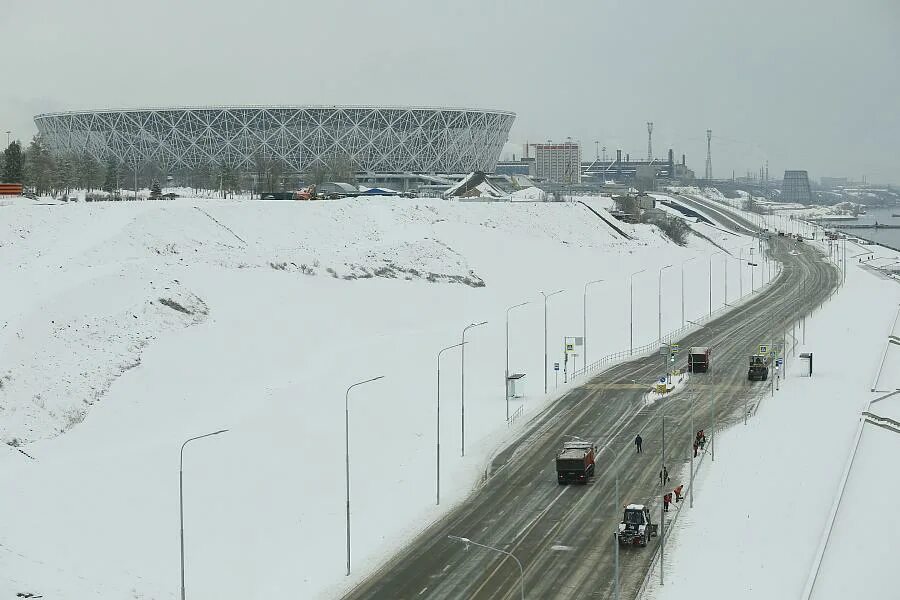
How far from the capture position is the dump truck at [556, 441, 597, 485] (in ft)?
177

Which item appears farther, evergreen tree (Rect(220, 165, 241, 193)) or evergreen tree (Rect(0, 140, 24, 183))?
evergreen tree (Rect(220, 165, 241, 193))

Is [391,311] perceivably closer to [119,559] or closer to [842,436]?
[842,436]

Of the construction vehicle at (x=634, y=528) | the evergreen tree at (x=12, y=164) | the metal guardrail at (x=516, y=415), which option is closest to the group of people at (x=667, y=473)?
the construction vehicle at (x=634, y=528)

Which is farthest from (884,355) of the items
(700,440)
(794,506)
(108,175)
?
(108,175)

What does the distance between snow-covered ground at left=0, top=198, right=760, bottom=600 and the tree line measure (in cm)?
3049

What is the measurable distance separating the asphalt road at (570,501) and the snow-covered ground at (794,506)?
171 cm

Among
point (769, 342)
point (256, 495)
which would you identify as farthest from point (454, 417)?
point (769, 342)

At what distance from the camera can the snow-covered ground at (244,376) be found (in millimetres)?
46406

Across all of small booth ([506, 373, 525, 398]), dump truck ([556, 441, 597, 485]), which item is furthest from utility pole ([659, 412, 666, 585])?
small booth ([506, 373, 525, 398])

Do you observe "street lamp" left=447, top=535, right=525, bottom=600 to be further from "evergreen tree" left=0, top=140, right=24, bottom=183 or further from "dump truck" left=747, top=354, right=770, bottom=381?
"evergreen tree" left=0, top=140, right=24, bottom=183

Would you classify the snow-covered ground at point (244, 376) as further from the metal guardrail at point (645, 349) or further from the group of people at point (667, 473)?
the group of people at point (667, 473)

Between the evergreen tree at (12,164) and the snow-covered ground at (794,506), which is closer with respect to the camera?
the snow-covered ground at (794,506)

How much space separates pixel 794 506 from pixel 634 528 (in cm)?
1041

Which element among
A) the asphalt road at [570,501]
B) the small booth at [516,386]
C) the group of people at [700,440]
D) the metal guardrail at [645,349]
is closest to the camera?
the asphalt road at [570,501]
